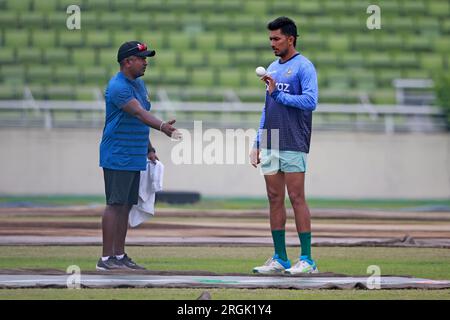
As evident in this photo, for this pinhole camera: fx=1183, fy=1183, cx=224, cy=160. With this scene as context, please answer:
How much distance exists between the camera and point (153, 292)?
8633mm

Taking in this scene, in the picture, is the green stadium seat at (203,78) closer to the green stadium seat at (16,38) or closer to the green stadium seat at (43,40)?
the green stadium seat at (43,40)

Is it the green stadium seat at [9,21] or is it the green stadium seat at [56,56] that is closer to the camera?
the green stadium seat at [56,56]

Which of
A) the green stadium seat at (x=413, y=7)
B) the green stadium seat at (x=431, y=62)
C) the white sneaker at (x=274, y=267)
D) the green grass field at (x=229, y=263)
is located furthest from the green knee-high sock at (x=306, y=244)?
the green stadium seat at (x=413, y=7)

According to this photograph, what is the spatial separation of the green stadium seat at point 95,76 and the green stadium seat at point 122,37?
99cm

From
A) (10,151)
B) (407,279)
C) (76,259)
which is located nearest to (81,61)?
(10,151)

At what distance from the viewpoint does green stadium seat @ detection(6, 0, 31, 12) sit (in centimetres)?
2666

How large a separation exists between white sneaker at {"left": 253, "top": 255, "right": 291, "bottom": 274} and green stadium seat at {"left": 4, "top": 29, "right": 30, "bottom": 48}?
16.7m

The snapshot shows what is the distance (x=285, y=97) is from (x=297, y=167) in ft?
2.10

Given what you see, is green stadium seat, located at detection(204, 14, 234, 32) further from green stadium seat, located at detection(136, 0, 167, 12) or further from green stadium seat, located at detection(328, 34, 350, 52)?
green stadium seat, located at detection(328, 34, 350, 52)

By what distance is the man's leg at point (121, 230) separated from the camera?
10.6 m

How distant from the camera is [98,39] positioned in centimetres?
2620

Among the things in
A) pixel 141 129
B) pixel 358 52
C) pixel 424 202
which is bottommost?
pixel 424 202

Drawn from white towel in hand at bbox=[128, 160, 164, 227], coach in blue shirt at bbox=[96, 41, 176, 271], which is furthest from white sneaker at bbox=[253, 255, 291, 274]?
white towel in hand at bbox=[128, 160, 164, 227]

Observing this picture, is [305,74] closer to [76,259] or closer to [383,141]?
[76,259]
